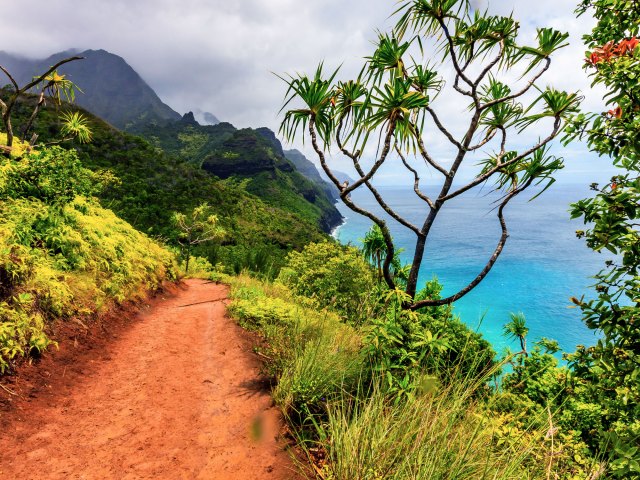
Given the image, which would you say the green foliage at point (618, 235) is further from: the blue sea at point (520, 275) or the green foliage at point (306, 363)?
the blue sea at point (520, 275)

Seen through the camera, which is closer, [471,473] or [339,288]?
[471,473]

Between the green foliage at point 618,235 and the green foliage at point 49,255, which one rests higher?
the green foliage at point 618,235

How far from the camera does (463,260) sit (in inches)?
3469

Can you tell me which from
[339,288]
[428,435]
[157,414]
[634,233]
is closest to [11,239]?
[157,414]

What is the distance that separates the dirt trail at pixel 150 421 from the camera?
3055 millimetres

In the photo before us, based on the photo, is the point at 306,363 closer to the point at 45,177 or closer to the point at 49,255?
the point at 49,255

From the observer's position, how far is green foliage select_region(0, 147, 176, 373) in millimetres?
4465

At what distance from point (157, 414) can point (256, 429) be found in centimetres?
133

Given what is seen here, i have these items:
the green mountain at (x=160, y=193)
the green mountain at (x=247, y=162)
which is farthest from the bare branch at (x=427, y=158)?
the green mountain at (x=247, y=162)

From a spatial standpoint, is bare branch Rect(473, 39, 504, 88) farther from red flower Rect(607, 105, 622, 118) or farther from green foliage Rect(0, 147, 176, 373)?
green foliage Rect(0, 147, 176, 373)

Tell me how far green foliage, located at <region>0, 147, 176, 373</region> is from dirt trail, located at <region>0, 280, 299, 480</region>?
864 millimetres

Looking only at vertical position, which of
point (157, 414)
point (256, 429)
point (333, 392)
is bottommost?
point (157, 414)

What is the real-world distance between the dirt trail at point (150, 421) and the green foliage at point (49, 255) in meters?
0.86

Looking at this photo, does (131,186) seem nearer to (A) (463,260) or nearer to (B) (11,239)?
(B) (11,239)
